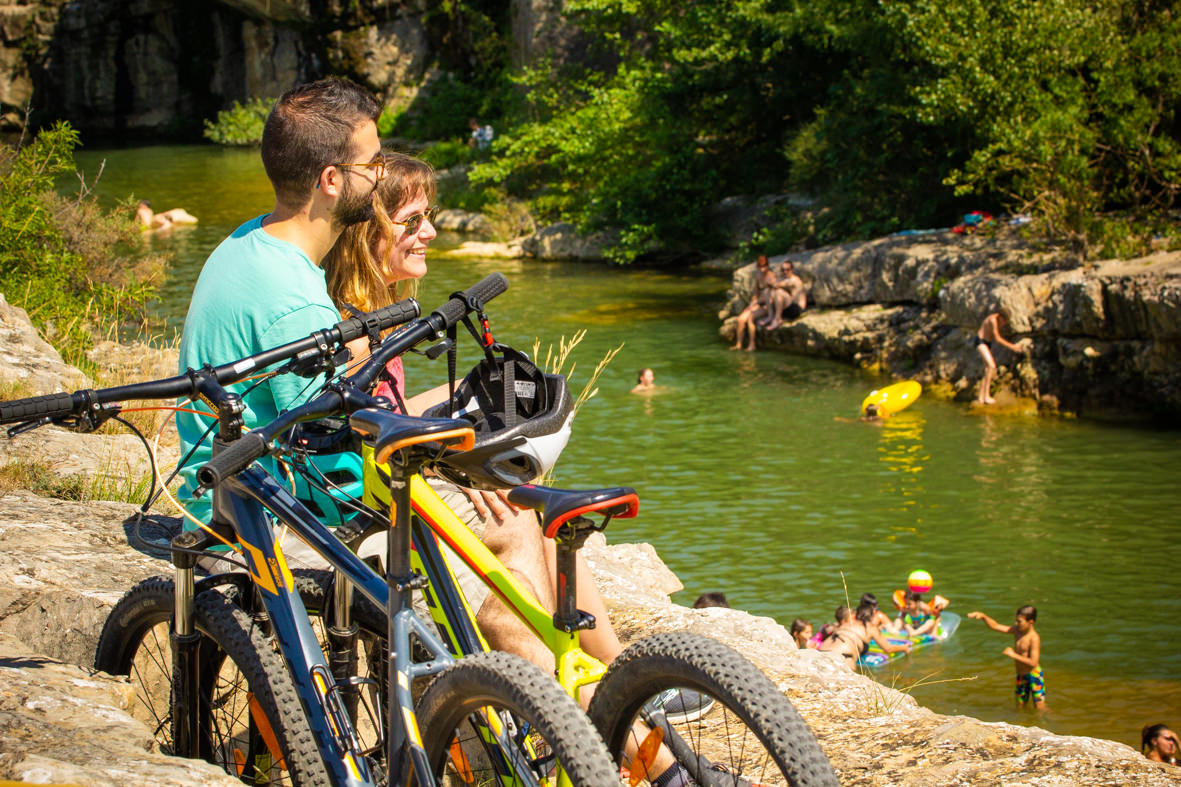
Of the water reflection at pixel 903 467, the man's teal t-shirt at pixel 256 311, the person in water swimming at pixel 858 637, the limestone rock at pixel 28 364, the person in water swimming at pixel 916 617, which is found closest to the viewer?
the man's teal t-shirt at pixel 256 311

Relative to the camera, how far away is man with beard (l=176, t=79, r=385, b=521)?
3.04 meters

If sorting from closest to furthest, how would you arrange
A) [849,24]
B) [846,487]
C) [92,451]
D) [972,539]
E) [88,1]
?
[92,451]
[972,539]
[846,487]
[849,24]
[88,1]

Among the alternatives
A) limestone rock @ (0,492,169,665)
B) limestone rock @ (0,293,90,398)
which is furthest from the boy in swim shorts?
limestone rock @ (0,293,90,398)

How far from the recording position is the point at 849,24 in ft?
69.2

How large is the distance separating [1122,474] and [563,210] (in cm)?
1783

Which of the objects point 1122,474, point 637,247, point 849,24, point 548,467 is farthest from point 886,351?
point 548,467

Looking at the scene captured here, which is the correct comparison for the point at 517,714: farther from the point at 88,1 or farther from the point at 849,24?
the point at 88,1

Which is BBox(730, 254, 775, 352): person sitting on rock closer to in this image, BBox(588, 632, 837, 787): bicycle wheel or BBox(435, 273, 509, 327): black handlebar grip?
BBox(435, 273, 509, 327): black handlebar grip

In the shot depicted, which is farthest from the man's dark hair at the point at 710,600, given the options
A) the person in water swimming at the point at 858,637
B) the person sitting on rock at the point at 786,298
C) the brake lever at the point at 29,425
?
the person sitting on rock at the point at 786,298

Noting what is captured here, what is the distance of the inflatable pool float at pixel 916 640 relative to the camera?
29.8 feet

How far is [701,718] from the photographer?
2480 millimetres

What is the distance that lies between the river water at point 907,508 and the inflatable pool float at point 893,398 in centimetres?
23

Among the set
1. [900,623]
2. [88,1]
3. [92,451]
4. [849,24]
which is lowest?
[900,623]

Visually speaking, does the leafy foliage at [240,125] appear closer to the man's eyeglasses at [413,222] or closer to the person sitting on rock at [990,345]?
the person sitting on rock at [990,345]
